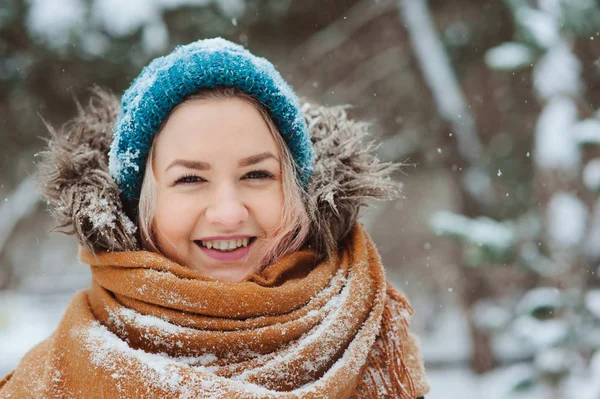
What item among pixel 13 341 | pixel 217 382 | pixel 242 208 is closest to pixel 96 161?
pixel 242 208

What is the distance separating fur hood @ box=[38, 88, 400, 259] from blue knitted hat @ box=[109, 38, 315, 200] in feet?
0.27

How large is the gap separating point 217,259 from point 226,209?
15 cm

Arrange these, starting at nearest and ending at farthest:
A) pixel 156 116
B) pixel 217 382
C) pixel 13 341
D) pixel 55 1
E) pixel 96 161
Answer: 1. pixel 217 382
2. pixel 156 116
3. pixel 96 161
4. pixel 55 1
5. pixel 13 341

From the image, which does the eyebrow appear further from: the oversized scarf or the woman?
the oversized scarf

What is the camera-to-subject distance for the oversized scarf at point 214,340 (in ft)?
4.03

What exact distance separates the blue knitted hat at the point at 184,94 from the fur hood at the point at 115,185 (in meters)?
0.08

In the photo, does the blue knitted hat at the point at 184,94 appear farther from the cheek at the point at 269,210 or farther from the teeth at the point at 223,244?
the teeth at the point at 223,244

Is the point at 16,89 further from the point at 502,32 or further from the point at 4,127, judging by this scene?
the point at 502,32

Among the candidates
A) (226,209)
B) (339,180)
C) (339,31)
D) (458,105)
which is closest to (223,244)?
(226,209)

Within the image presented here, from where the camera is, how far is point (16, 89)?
18.8 ft

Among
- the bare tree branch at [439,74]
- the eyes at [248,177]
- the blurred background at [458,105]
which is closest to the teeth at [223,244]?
the eyes at [248,177]

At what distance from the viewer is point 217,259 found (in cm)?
144

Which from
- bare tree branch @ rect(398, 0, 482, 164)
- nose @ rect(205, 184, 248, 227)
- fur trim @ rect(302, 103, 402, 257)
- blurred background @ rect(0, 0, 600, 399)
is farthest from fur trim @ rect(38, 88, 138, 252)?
bare tree branch @ rect(398, 0, 482, 164)

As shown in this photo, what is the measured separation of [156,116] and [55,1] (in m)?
4.45
